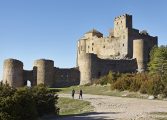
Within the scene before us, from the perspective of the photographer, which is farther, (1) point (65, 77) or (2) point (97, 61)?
(2) point (97, 61)

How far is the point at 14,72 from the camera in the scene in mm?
66250

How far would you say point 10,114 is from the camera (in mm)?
22969

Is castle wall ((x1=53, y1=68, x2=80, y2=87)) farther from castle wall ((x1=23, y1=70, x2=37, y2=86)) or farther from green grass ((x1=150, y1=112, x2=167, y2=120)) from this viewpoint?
green grass ((x1=150, y1=112, x2=167, y2=120))

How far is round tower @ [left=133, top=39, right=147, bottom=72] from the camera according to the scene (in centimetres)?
7294

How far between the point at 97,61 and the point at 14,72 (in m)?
13.5

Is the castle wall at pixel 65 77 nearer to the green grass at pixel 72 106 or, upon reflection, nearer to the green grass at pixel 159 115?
the green grass at pixel 72 106

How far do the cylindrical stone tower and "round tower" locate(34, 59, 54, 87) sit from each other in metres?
2.51

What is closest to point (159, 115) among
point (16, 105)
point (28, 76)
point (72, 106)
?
point (16, 105)

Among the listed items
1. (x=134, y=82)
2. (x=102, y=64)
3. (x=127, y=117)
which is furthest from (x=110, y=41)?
(x=127, y=117)

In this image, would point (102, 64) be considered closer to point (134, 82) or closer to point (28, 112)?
point (134, 82)

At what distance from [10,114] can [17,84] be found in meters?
43.8

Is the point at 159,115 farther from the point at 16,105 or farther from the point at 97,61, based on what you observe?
the point at 97,61

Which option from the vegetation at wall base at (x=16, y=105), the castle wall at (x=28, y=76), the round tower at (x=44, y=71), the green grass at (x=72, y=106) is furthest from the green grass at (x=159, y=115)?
the castle wall at (x=28, y=76)

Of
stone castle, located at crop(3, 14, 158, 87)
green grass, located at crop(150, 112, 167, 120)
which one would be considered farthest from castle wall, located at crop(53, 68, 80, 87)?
green grass, located at crop(150, 112, 167, 120)
